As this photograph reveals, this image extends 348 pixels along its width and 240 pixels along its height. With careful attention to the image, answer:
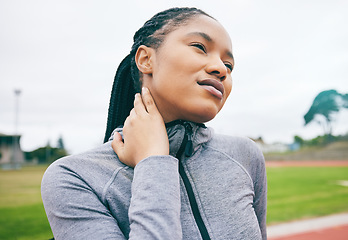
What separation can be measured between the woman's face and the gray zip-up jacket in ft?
→ 0.39

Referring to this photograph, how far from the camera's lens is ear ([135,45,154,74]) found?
130 centimetres

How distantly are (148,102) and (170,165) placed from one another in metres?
0.31

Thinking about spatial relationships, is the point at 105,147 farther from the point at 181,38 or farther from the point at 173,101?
the point at 181,38

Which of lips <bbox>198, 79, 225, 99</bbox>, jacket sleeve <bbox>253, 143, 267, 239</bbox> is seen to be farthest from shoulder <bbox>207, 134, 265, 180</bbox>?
lips <bbox>198, 79, 225, 99</bbox>

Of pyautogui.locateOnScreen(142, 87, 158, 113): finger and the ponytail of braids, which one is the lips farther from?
the ponytail of braids

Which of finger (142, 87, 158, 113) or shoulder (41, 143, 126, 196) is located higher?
finger (142, 87, 158, 113)

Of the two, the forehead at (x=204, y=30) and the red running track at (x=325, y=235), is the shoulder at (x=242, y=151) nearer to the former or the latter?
the forehead at (x=204, y=30)

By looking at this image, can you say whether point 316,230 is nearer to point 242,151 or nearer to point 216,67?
point 242,151

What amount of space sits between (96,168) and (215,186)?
18.5 inches

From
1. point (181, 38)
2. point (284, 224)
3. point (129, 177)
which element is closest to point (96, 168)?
point (129, 177)

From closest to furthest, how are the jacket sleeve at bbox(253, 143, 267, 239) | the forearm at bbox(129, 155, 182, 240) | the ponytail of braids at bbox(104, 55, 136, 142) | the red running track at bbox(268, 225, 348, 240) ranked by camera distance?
the forearm at bbox(129, 155, 182, 240) < the jacket sleeve at bbox(253, 143, 267, 239) < the ponytail of braids at bbox(104, 55, 136, 142) < the red running track at bbox(268, 225, 348, 240)

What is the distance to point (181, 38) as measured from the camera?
→ 1.22m

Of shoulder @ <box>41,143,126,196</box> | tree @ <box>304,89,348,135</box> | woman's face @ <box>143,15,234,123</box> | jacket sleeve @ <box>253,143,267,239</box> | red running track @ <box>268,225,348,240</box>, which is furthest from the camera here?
tree @ <box>304,89,348,135</box>

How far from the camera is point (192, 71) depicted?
1177 millimetres
